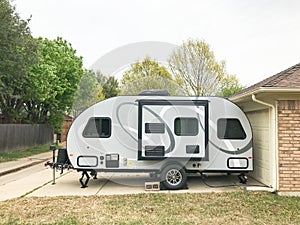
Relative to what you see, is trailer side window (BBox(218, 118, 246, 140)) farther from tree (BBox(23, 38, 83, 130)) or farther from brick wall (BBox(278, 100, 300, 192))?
tree (BBox(23, 38, 83, 130))

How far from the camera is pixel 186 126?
8.09 metres

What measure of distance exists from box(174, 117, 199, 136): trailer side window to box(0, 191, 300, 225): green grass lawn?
5.40 ft

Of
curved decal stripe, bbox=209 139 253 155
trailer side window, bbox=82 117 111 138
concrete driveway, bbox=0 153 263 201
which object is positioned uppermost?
trailer side window, bbox=82 117 111 138

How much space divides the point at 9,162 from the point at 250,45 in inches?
584

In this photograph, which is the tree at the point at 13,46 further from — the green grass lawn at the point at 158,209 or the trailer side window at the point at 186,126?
the trailer side window at the point at 186,126

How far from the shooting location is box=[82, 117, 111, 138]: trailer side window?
26.9 ft

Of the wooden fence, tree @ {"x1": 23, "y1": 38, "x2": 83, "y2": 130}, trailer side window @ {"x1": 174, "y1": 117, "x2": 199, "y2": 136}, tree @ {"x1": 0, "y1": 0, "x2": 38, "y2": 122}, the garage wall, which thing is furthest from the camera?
tree @ {"x1": 23, "y1": 38, "x2": 83, "y2": 130}

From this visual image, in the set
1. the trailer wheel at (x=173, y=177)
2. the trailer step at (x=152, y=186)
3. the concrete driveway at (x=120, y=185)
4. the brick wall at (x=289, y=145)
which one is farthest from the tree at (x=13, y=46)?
the brick wall at (x=289, y=145)

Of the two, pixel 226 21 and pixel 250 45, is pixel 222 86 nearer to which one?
pixel 250 45

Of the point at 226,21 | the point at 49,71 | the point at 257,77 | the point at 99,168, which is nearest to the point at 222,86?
the point at 257,77

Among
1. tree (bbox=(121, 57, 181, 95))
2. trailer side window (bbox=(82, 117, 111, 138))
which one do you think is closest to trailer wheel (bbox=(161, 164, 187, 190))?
trailer side window (bbox=(82, 117, 111, 138))

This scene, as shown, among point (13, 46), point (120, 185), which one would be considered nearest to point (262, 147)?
point (120, 185)

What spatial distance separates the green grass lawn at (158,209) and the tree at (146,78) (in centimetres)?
1501

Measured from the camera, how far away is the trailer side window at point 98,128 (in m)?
8.19
